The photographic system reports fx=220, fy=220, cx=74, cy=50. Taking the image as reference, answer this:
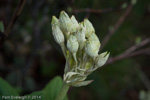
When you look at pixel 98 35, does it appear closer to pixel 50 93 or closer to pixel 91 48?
pixel 50 93

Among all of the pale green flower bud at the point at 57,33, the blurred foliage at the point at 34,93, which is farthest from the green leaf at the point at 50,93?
the pale green flower bud at the point at 57,33

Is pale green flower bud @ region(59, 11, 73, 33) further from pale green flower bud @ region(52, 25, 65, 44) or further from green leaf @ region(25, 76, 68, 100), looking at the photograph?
green leaf @ region(25, 76, 68, 100)

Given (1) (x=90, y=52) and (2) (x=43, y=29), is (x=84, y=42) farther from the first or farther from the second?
(2) (x=43, y=29)

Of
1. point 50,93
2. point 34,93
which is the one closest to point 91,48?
point 34,93

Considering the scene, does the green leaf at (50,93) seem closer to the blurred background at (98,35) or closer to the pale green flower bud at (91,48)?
the pale green flower bud at (91,48)

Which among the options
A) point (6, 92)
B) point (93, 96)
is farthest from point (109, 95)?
point (6, 92)

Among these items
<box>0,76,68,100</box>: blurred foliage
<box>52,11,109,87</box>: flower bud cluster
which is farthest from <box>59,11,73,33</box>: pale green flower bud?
<box>0,76,68,100</box>: blurred foliage
